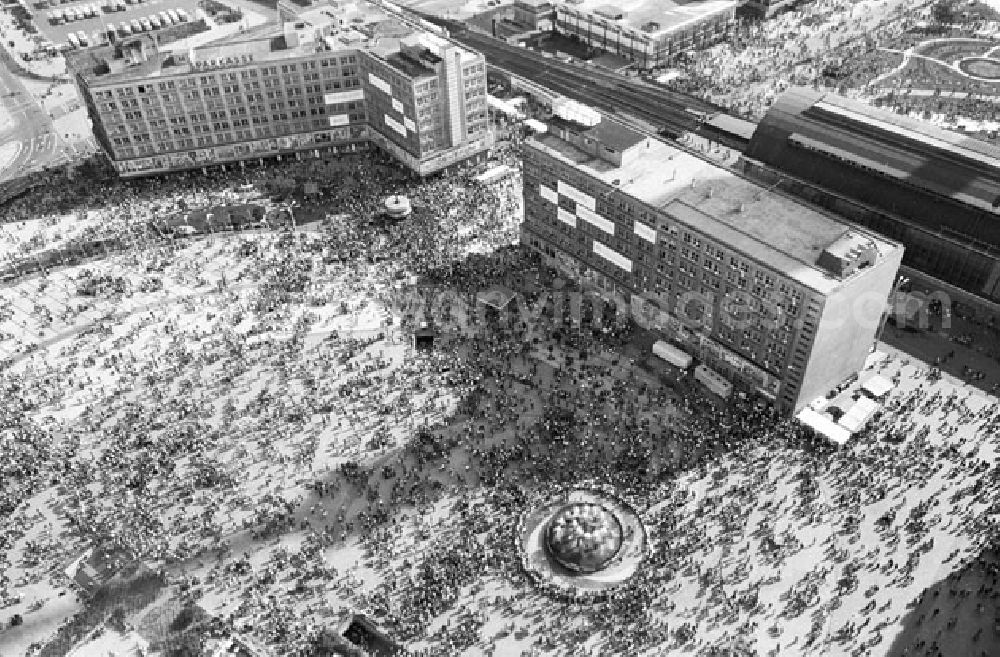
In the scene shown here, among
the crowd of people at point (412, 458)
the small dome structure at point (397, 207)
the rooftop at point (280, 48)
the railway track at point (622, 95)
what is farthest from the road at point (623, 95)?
the small dome structure at point (397, 207)

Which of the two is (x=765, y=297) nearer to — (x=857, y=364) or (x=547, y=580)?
(x=857, y=364)

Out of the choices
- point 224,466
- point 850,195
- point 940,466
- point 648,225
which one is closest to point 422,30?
point 648,225

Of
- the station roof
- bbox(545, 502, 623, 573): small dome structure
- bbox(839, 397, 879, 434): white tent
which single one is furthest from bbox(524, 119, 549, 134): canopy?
bbox(545, 502, 623, 573): small dome structure

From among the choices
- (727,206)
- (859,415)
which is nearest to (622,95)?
(727,206)

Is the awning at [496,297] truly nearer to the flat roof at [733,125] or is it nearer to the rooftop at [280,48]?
the rooftop at [280,48]

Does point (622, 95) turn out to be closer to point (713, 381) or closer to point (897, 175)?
point (897, 175)
